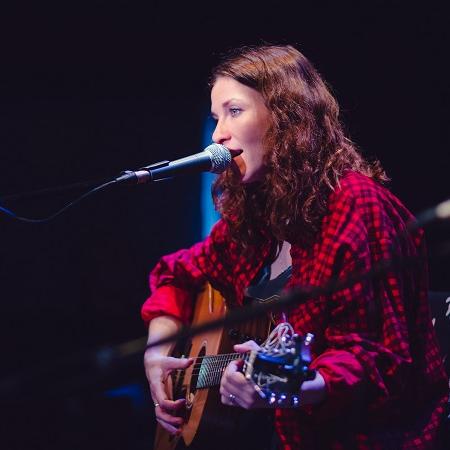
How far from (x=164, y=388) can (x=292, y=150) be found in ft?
3.57

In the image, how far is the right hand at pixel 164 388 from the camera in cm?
245

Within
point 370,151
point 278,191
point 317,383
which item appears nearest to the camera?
point 317,383

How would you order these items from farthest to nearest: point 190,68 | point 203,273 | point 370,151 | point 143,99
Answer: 1. point 143,99
2. point 190,68
3. point 370,151
4. point 203,273

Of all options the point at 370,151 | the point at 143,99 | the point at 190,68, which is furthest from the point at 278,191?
the point at 143,99

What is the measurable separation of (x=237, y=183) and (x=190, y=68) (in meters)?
1.61

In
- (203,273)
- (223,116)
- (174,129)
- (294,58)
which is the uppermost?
(294,58)

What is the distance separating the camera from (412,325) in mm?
2043

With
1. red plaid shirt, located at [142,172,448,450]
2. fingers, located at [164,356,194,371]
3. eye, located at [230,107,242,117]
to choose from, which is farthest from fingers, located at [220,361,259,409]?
eye, located at [230,107,242,117]

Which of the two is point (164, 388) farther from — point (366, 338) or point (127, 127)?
point (127, 127)

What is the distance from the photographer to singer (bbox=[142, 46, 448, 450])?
1853 mm

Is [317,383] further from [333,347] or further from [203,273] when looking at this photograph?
[203,273]

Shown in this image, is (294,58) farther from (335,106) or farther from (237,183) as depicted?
(237,183)

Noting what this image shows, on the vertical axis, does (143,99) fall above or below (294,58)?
below

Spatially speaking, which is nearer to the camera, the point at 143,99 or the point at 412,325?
the point at 412,325
